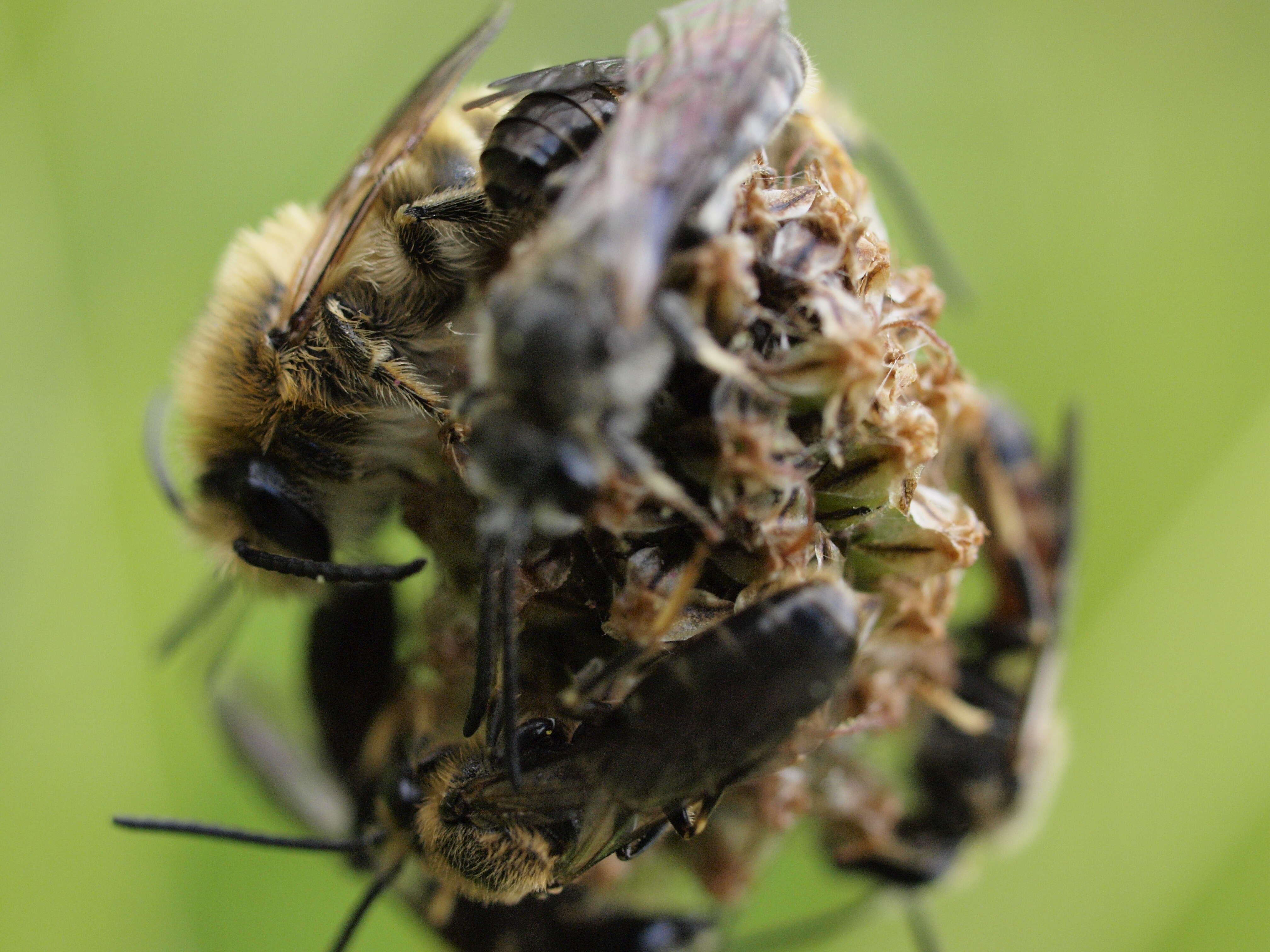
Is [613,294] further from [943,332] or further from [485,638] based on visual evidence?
[943,332]

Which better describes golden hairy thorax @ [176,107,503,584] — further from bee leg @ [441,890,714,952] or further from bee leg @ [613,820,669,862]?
bee leg @ [441,890,714,952]

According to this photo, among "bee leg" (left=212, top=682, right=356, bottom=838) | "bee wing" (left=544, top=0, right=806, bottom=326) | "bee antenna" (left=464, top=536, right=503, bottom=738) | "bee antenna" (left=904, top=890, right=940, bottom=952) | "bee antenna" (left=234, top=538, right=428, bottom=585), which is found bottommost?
"bee leg" (left=212, top=682, right=356, bottom=838)

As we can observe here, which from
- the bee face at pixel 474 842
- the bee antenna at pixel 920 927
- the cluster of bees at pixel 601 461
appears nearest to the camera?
the cluster of bees at pixel 601 461

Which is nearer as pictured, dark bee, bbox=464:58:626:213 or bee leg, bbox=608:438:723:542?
bee leg, bbox=608:438:723:542

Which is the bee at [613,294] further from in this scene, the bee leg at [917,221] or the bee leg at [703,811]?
the bee leg at [917,221]

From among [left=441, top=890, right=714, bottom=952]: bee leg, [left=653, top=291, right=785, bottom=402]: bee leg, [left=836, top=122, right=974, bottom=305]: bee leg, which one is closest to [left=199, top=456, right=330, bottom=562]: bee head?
[left=653, top=291, right=785, bottom=402]: bee leg

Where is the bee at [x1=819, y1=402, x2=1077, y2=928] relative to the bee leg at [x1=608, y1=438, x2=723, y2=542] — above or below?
below

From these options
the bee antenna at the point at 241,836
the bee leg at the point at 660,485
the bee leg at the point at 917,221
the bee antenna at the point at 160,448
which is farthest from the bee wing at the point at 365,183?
the bee leg at the point at 917,221

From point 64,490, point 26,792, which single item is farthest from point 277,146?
point 26,792
